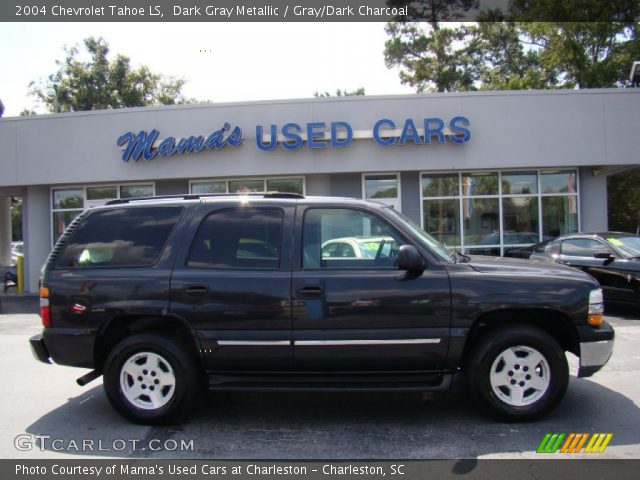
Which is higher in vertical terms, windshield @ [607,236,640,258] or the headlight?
windshield @ [607,236,640,258]

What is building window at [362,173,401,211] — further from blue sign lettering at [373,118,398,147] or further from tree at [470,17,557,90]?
tree at [470,17,557,90]

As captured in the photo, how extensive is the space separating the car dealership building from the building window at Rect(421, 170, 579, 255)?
0.09 feet

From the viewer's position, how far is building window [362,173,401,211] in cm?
1440

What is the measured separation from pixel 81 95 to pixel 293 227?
3610 centimetres

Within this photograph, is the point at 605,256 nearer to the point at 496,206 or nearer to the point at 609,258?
the point at 609,258

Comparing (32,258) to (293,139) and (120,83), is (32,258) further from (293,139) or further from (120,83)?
(120,83)

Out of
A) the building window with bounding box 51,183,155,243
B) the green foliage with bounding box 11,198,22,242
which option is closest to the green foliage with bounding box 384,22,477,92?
the building window with bounding box 51,183,155,243

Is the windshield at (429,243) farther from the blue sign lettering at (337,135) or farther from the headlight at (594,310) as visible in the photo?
the blue sign lettering at (337,135)

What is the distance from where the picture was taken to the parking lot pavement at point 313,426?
390 centimetres

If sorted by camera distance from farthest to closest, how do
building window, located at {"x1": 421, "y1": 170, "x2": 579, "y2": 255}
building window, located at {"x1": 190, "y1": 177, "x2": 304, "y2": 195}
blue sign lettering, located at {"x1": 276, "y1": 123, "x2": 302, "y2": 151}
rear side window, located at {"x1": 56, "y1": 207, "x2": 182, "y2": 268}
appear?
building window, located at {"x1": 190, "y1": 177, "x2": 304, "y2": 195} → building window, located at {"x1": 421, "y1": 170, "x2": 579, "y2": 255} → blue sign lettering, located at {"x1": 276, "y1": 123, "x2": 302, "y2": 151} → rear side window, located at {"x1": 56, "y1": 207, "x2": 182, "y2": 268}

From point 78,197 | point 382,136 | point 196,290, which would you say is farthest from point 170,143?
point 196,290

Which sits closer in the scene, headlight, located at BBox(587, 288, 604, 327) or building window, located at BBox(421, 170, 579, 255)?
headlight, located at BBox(587, 288, 604, 327)

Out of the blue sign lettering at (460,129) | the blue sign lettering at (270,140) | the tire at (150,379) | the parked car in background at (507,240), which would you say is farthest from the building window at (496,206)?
the tire at (150,379)

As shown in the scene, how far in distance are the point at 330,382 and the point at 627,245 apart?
7.57 meters
